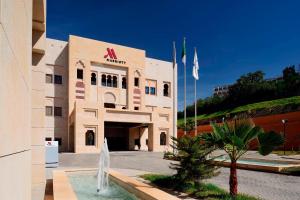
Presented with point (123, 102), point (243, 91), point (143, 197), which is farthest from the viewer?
point (243, 91)

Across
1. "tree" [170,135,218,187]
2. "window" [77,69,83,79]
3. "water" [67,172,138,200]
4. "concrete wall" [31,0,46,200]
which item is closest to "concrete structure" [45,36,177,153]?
"window" [77,69,83,79]

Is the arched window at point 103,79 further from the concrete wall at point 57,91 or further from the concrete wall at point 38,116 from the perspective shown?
the concrete wall at point 38,116

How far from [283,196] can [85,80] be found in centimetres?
3036

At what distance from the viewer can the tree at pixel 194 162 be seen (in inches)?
419

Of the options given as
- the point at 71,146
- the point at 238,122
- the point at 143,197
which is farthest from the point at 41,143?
the point at 71,146

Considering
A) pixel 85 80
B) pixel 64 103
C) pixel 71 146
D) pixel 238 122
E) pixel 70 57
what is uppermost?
pixel 70 57

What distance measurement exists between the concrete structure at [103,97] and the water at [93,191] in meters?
20.8

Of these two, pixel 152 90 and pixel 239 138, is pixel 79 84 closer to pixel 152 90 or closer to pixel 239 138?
pixel 152 90

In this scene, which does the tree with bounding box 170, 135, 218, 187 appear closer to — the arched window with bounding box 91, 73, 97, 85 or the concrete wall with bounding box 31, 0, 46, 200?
the concrete wall with bounding box 31, 0, 46, 200

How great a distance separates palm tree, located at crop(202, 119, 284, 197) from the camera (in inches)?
334

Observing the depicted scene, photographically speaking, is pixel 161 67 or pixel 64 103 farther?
pixel 161 67

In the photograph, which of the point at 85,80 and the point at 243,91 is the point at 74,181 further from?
the point at 243,91

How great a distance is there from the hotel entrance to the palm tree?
33048 millimetres

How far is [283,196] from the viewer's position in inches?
403
